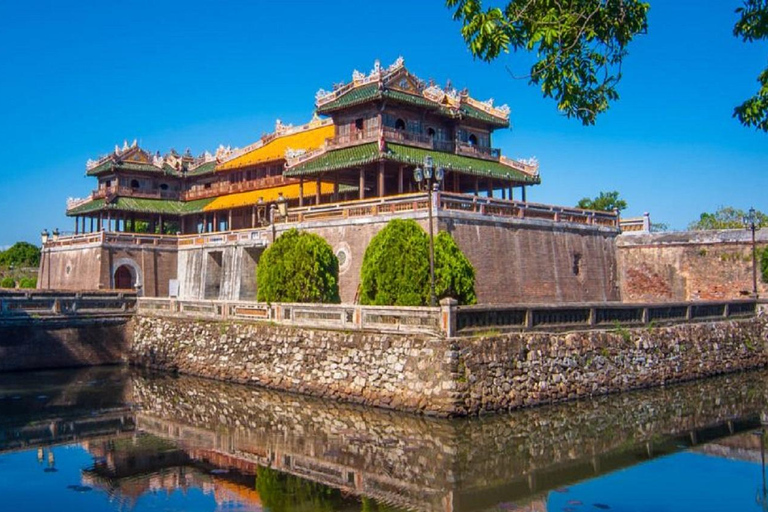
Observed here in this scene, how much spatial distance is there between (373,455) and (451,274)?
7847mm

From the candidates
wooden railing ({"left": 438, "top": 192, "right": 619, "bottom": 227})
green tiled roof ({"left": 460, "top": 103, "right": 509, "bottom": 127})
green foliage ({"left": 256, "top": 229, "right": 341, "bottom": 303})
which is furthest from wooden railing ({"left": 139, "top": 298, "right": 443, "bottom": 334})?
green tiled roof ({"left": 460, "top": 103, "right": 509, "bottom": 127})

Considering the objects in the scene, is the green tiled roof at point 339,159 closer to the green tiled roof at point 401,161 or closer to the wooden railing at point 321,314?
the green tiled roof at point 401,161

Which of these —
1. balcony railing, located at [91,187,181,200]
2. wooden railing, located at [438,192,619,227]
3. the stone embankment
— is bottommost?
the stone embankment

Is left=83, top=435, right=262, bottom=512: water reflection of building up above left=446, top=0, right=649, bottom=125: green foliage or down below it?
below

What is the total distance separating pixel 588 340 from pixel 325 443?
27.6 ft

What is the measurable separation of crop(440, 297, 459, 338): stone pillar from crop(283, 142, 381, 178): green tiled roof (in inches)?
510

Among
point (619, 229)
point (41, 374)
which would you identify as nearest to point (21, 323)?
point (41, 374)

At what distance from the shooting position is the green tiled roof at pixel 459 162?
31.0 meters

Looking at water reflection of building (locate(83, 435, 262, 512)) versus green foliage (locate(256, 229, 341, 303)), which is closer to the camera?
water reflection of building (locate(83, 435, 262, 512))

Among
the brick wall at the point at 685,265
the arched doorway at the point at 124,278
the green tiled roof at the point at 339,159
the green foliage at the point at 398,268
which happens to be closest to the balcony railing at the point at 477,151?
the green tiled roof at the point at 339,159

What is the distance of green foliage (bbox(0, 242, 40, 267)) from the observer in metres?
68.5

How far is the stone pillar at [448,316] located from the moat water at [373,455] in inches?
84.1

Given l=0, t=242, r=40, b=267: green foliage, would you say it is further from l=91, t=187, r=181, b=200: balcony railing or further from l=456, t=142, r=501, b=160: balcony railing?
l=456, t=142, r=501, b=160: balcony railing

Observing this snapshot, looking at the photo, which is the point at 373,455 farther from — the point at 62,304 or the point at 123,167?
the point at 123,167
